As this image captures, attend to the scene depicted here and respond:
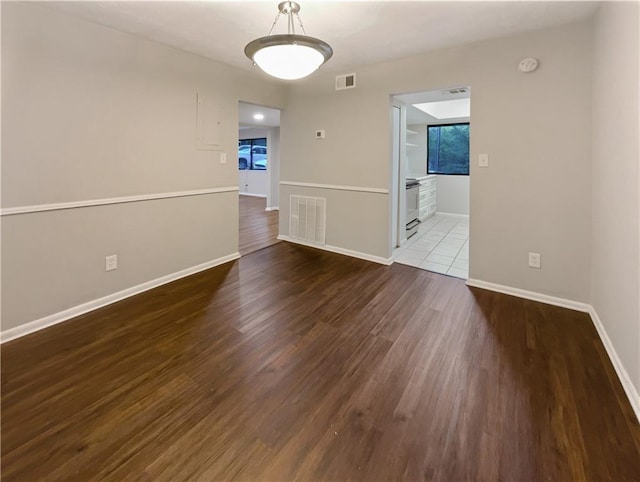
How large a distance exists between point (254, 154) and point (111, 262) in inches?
336

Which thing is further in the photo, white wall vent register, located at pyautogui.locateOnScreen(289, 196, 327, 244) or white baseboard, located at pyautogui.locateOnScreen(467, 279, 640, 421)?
white wall vent register, located at pyautogui.locateOnScreen(289, 196, 327, 244)

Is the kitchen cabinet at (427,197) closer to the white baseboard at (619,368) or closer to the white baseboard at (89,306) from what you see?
the white baseboard at (619,368)

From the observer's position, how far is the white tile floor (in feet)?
12.9

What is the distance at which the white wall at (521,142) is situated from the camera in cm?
267

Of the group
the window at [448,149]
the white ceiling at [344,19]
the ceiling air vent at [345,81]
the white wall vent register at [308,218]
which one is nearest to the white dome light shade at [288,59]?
the white ceiling at [344,19]

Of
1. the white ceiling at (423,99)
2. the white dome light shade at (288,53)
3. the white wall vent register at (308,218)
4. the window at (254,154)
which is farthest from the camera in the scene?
the window at (254,154)

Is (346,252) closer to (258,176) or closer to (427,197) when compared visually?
(427,197)

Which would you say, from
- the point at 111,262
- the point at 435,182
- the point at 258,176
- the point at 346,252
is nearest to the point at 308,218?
the point at 346,252

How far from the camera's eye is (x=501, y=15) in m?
2.50

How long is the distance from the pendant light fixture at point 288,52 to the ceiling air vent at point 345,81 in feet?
5.99

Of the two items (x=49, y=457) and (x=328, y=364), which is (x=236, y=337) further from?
(x=49, y=457)

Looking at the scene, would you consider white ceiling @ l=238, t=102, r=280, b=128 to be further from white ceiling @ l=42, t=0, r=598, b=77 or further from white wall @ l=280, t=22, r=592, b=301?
white ceiling @ l=42, t=0, r=598, b=77

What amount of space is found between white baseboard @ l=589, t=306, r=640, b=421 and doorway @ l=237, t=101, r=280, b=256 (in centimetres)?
375

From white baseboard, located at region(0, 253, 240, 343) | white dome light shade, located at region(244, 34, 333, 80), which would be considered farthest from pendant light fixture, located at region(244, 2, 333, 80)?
white baseboard, located at region(0, 253, 240, 343)
